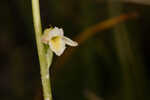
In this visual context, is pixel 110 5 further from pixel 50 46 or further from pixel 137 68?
pixel 50 46

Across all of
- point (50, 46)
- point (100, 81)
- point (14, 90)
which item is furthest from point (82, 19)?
point (50, 46)

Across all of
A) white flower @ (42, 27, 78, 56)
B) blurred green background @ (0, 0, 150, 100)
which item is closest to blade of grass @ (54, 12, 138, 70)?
blurred green background @ (0, 0, 150, 100)

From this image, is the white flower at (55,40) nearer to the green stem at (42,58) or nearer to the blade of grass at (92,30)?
the green stem at (42,58)

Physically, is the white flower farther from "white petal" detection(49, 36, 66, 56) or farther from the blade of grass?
the blade of grass

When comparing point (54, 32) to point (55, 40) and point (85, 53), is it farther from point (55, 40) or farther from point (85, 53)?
point (85, 53)

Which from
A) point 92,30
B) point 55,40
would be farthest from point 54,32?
point 92,30

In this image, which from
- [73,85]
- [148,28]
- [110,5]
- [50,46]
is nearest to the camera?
[50,46]
